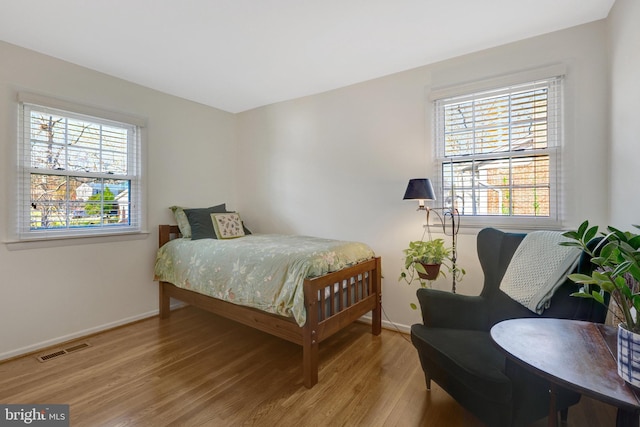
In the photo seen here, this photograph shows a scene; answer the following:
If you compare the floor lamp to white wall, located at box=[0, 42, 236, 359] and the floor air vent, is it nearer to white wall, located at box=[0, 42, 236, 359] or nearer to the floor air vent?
white wall, located at box=[0, 42, 236, 359]

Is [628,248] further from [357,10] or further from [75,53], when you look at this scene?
[75,53]

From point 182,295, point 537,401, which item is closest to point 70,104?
point 182,295

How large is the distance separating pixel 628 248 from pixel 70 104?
3.74 meters

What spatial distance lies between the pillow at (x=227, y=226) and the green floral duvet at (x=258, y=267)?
24 centimetres

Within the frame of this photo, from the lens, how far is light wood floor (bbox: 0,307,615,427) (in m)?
1.67

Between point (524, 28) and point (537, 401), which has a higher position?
point (524, 28)

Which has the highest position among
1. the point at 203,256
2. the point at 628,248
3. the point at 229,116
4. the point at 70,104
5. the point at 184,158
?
the point at 229,116

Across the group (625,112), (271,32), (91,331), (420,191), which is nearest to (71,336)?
(91,331)

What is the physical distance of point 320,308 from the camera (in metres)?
2.14

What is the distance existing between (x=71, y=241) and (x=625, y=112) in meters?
4.17

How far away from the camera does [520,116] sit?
235 cm

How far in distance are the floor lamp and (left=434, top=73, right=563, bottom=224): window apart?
0.09 metres

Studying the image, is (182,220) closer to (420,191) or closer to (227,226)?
(227,226)

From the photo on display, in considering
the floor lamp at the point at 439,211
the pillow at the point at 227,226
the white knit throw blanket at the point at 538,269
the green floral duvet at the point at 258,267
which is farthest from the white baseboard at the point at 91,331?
the white knit throw blanket at the point at 538,269
